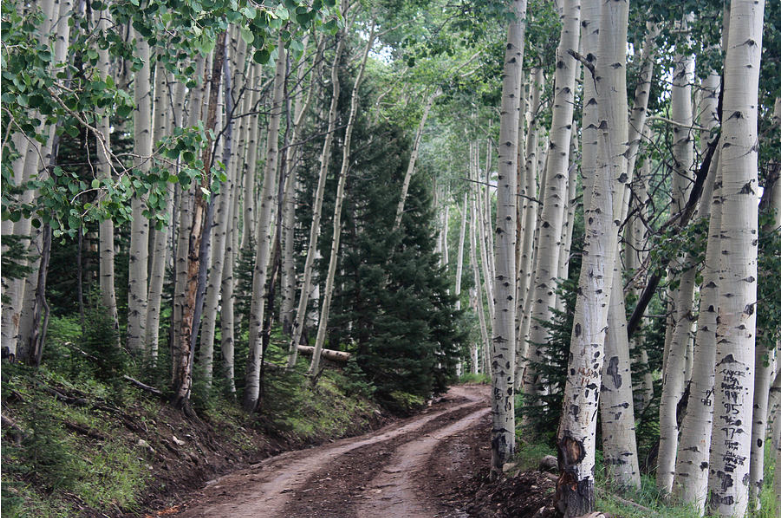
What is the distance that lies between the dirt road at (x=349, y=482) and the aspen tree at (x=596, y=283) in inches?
82.4

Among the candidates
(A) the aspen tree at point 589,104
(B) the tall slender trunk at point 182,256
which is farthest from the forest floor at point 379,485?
(A) the aspen tree at point 589,104

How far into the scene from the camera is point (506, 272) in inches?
345

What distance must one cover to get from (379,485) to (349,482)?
500 millimetres

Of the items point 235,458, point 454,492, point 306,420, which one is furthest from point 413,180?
point 454,492

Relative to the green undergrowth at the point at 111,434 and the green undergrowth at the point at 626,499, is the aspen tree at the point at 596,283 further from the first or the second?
the green undergrowth at the point at 111,434

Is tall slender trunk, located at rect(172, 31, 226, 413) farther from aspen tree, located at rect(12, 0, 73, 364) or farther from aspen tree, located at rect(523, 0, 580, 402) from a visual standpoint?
aspen tree, located at rect(523, 0, 580, 402)

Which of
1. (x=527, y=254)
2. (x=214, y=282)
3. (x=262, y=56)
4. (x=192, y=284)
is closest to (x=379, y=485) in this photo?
(x=192, y=284)

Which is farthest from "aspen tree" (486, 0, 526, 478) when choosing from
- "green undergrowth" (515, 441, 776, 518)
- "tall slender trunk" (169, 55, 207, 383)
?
"tall slender trunk" (169, 55, 207, 383)

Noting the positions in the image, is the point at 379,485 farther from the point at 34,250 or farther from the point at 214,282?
the point at 34,250

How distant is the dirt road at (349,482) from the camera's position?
734cm

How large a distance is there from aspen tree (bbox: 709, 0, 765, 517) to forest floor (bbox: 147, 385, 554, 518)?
176cm

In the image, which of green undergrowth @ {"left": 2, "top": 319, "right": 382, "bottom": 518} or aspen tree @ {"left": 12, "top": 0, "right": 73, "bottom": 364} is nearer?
green undergrowth @ {"left": 2, "top": 319, "right": 382, "bottom": 518}

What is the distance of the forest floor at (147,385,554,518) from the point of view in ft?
23.4

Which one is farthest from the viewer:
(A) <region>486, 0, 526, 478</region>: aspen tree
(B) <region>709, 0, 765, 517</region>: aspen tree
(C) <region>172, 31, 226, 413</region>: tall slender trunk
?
(C) <region>172, 31, 226, 413</region>: tall slender trunk
